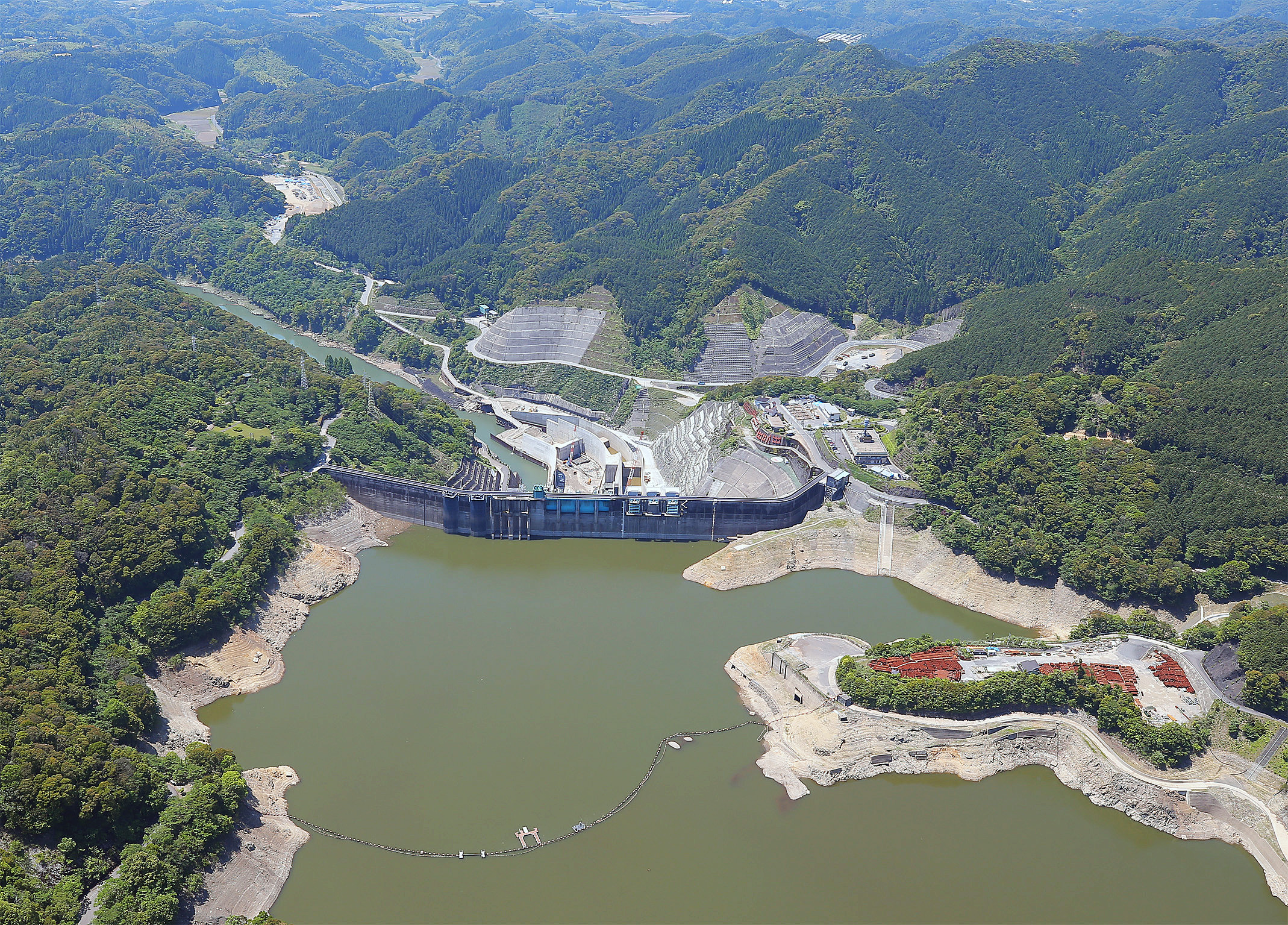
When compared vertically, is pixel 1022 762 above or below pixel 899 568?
above

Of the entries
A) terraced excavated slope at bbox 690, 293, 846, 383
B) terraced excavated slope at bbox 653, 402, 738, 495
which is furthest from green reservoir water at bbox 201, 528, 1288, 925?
terraced excavated slope at bbox 690, 293, 846, 383

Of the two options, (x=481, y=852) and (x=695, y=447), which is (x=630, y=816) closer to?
(x=481, y=852)

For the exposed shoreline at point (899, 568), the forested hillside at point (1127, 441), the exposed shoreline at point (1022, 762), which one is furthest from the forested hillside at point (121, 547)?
the forested hillside at point (1127, 441)

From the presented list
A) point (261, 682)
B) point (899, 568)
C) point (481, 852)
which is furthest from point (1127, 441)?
point (261, 682)

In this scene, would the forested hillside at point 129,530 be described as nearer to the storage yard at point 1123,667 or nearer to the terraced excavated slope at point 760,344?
the terraced excavated slope at point 760,344

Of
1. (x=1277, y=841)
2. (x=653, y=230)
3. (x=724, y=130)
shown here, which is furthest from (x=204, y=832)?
(x=724, y=130)

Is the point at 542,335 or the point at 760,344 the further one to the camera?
the point at 542,335
